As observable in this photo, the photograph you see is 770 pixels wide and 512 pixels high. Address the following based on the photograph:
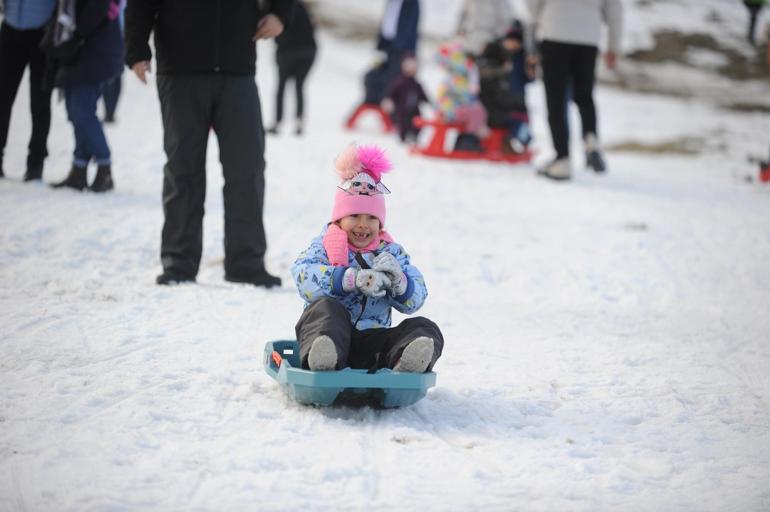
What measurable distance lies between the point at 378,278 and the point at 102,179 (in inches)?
155

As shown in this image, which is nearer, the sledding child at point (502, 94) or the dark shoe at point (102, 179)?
the dark shoe at point (102, 179)

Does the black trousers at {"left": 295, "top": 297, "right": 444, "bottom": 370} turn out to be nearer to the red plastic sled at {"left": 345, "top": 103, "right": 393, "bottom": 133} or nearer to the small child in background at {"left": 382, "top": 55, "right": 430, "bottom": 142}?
the small child in background at {"left": 382, "top": 55, "right": 430, "bottom": 142}

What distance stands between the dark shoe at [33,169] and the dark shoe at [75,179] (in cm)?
23

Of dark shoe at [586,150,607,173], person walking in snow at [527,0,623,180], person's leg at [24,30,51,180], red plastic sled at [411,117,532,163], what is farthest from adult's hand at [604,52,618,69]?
person's leg at [24,30,51,180]

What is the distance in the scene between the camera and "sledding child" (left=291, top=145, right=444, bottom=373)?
3.00 meters

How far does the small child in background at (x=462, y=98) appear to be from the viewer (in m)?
9.31

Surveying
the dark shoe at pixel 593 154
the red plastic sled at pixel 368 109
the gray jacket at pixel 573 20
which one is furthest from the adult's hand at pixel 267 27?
the red plastic sled at pixel 368 109

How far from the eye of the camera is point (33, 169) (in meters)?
6.56

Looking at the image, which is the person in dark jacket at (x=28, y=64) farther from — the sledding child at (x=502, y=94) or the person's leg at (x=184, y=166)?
the sledding child at (x=502, y=94)

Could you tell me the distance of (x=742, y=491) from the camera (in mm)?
2648

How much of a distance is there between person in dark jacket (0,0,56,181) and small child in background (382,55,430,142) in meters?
5.13

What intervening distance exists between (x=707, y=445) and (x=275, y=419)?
4.60ft

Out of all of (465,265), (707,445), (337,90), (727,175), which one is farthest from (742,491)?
(337,90)

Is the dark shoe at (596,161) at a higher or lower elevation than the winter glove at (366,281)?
lower
